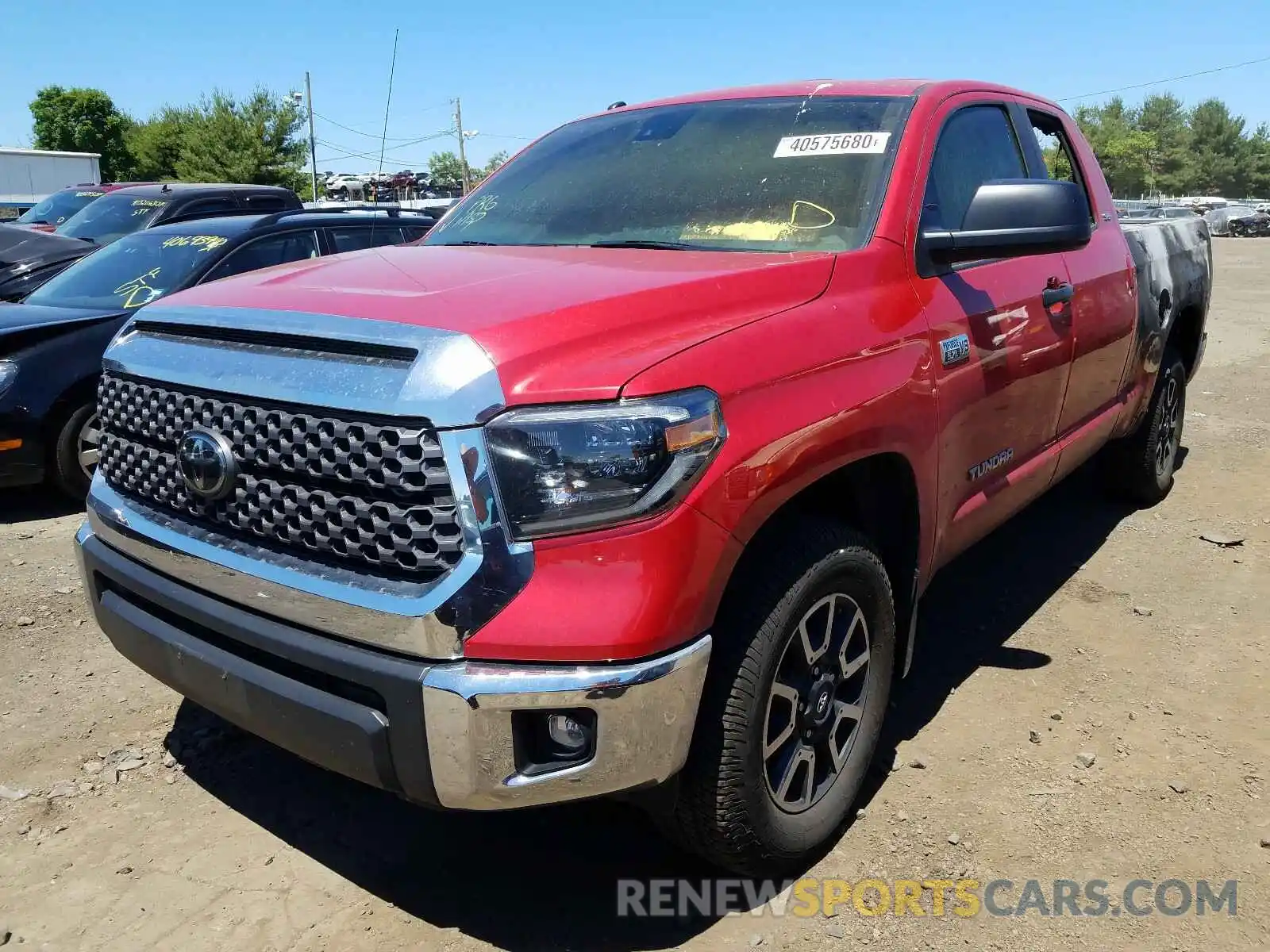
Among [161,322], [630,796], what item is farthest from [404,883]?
[161,322]

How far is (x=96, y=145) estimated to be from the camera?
210ft

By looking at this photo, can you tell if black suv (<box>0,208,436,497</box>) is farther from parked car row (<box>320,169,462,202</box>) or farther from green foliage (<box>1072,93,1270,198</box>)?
green foliage (<box>1072,93,1270,198</box>)

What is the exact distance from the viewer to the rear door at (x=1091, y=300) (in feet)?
12.3

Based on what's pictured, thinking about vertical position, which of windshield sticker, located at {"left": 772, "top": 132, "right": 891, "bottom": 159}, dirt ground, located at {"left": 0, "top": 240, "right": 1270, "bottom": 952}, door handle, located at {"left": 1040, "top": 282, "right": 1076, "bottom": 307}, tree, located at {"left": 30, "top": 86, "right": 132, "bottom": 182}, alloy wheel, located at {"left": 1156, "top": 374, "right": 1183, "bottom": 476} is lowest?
dirt ground, located at {"left": 0, "top": 240, "right": 1270, "bottom": 952}

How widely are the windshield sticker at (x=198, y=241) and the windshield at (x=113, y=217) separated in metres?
3.87

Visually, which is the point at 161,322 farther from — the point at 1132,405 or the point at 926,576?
the point at 1132,405

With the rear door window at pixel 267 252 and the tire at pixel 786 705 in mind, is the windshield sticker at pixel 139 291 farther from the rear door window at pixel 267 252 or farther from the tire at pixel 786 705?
the tire at pixel 786 705

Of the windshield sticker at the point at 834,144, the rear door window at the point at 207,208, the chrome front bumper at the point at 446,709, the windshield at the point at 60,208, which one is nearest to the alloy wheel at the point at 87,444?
the chrome front bumper at the point at 446,709

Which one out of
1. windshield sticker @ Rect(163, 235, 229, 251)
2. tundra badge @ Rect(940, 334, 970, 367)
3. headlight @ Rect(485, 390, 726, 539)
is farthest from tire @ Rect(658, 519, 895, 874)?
windshield sticker @ Rect(163, 235, 229, 251)

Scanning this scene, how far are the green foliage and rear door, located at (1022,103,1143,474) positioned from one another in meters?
95.0

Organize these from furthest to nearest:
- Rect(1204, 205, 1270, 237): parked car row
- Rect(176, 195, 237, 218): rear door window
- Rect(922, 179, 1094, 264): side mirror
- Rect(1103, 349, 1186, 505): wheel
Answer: Rect(1204, 205, 1270, 237): parked car row → Rect(176, 195, 237, 218): rear door window → Rect(1103, 349, 1186, 505): wheel → Rect(922, 179, 1094, 264): side mirror

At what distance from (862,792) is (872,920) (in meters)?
0.54

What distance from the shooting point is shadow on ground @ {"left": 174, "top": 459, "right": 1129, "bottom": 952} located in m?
2.39

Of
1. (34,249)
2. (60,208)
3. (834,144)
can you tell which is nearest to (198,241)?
(34,249)
